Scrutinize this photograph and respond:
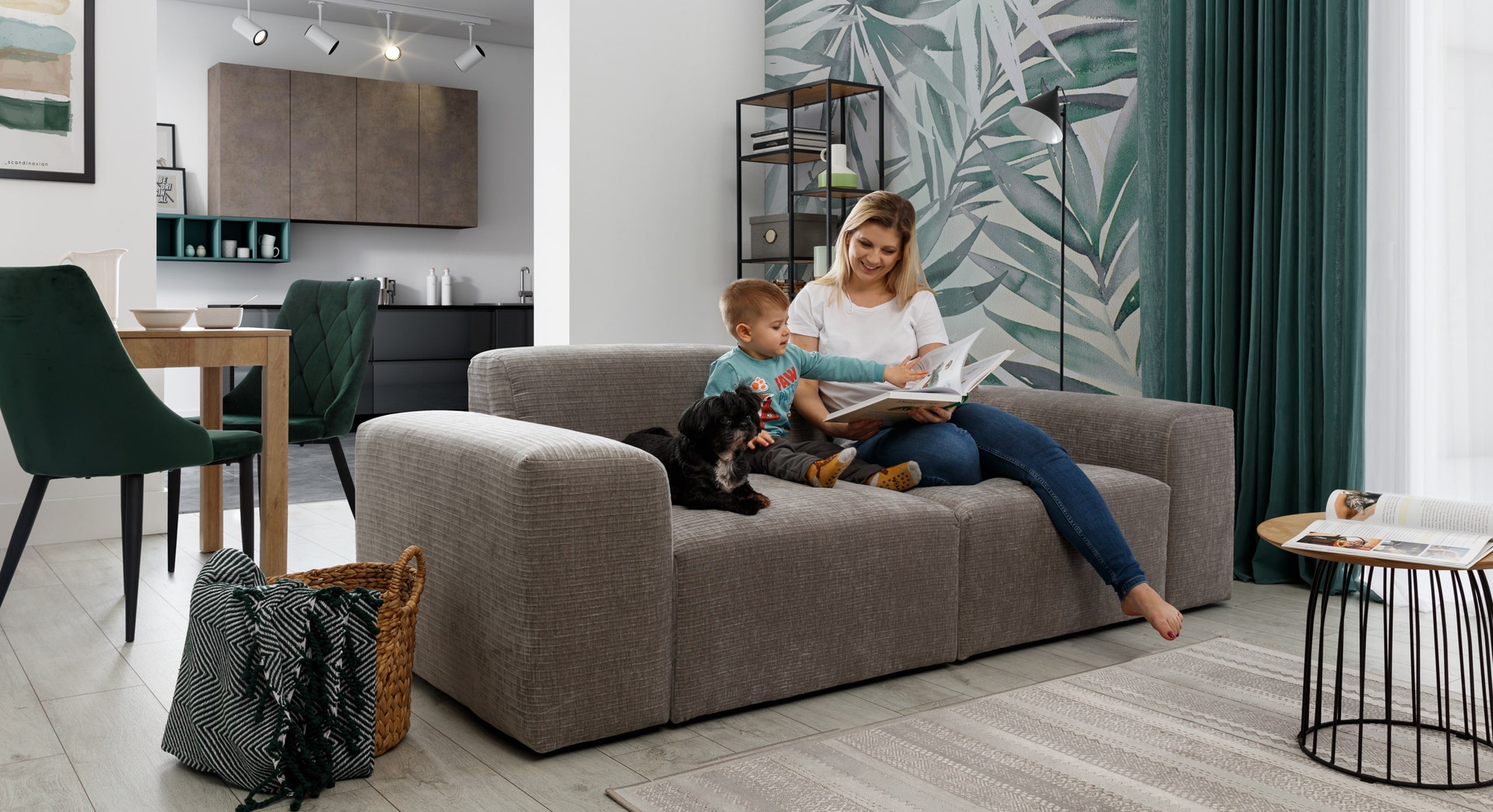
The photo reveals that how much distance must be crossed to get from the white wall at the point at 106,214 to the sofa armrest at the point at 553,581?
2.17m

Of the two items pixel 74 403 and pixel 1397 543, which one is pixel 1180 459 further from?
pixel 74 403

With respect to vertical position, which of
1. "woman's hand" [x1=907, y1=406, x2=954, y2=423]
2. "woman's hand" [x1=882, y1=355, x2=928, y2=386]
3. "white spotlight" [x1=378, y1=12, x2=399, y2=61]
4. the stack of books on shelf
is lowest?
"woman's hand" [x1=907, y1=406, x2=954, y2=423]

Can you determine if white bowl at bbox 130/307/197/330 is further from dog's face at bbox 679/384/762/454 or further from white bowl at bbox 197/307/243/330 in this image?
dog's face at bbox 679/384/762/454

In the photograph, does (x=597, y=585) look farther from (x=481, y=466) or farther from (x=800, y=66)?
(x=800, y=66)

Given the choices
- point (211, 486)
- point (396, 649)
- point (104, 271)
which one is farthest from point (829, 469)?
point (211, 486)

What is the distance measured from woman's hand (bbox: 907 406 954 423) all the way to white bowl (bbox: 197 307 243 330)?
178 centimetres

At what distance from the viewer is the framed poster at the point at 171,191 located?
20.7 ft

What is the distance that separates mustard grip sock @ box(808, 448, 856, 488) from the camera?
226cm

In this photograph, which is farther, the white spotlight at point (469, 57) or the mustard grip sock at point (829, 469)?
the white spotlight at point (469, 57)

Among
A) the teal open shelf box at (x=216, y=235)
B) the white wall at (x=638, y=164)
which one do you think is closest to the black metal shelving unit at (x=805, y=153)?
the white wall at (x=638, y=164)

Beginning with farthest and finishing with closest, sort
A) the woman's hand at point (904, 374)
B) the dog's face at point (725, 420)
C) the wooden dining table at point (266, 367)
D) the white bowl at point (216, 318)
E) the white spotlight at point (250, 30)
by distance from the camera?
1. the white spotlight at point (250, 30)
2. the white bowl at point (216, 318)
3. the wooden dining table at point (266, 367)
4. the woman's hand at point (904, 374)
5. the dog's face at point (725, 420)

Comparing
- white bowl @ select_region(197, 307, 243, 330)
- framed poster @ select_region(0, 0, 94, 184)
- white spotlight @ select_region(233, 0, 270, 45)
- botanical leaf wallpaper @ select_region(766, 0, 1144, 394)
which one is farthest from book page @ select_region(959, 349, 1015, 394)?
white spotlight @ select_region(233, 0, 270, 45)

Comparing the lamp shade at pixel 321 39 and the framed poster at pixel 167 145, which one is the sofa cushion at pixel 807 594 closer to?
the lamp shade at pixel 321 39

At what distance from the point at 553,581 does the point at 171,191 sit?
572cm
